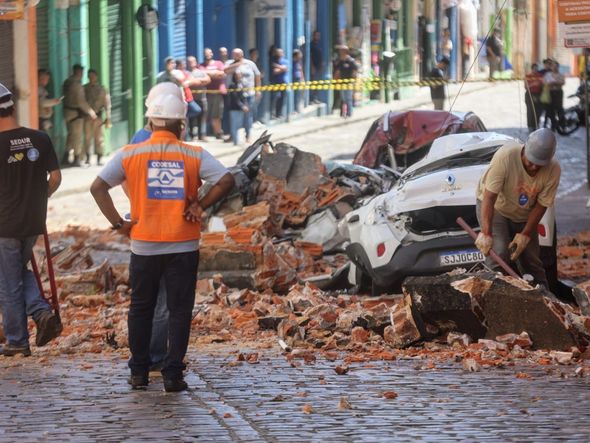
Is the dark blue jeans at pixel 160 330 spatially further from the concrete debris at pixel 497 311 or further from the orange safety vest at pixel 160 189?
the concrete debris at pixel 497 311

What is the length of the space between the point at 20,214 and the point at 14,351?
89 centimetres

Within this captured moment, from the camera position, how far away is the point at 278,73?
39906 millimetres

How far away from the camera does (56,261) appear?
16.5m

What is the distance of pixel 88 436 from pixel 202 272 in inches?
314

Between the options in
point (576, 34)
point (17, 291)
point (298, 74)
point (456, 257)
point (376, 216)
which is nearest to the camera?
point (17, 291)

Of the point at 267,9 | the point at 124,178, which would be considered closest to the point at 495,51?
the point at 267,9

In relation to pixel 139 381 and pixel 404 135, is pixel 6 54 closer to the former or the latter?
pixel 404 135

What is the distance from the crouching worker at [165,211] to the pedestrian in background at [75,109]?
69.2 ft

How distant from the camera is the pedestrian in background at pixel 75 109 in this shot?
29828 mm

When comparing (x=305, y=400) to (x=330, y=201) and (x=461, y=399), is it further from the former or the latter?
(x=330, y=201)

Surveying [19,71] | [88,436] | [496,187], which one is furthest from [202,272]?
[19,71]

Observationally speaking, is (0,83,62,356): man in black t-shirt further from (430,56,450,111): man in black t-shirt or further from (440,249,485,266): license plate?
(430,56,450,111): man in black t-shirt

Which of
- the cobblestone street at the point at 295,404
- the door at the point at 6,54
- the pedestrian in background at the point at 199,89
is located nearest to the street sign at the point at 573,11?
the cobblestone street at the point at 295,404

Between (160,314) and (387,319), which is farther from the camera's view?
(387,319)
